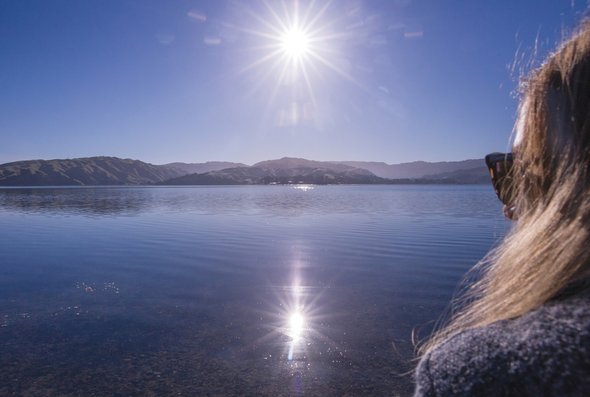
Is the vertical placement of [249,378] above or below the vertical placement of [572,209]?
below

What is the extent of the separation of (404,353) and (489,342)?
7.94 m

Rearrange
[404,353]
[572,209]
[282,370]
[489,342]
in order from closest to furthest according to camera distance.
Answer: [489,342]
[572,209]
[282,370]
[404,353]

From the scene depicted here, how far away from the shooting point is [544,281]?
58.4 inches

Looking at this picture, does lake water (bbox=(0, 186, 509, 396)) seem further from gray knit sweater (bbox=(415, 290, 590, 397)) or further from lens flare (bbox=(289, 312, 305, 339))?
gray knit sweater (bbox=(415, 290, 590, 397))

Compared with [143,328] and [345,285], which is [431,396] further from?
[345,285]

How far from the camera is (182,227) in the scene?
30.7m

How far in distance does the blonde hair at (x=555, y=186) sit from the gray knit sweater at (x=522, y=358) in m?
0.18

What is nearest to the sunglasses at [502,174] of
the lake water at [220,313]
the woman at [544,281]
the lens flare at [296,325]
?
the woman at [544,281]

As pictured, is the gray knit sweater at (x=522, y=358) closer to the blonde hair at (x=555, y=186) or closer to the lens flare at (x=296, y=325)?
the blonde hair at (x=555, y=186)

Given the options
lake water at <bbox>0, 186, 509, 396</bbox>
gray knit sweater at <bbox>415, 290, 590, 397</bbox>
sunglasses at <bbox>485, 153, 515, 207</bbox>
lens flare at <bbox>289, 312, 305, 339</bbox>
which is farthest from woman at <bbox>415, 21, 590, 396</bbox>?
lens flare at <bbox>289, 312, 305, 339</bbox>

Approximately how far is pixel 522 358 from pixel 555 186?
2.63 ft

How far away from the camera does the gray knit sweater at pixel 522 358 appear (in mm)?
1112

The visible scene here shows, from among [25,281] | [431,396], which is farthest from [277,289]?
[431,396]

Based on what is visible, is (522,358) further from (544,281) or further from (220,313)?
(220,313)
